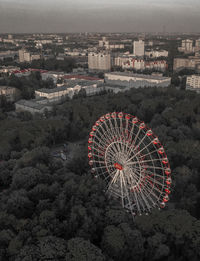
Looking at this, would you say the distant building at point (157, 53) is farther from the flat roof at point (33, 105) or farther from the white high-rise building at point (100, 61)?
the flat roof at point (33, 105)

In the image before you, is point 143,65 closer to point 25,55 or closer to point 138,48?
point 138,48

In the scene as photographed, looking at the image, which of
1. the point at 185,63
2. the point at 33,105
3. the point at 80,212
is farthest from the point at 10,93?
the point at 185,63

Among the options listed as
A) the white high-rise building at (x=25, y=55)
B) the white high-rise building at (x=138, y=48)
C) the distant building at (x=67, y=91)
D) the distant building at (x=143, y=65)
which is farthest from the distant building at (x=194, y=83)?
the white high-rise building at (x=25, y=55)

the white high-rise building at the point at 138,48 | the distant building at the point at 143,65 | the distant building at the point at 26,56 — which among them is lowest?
the distant building at the point at 143,65

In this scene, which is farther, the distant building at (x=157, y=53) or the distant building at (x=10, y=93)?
the distant building at (x=157, y=53)

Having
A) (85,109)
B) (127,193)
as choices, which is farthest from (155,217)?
(85,109)

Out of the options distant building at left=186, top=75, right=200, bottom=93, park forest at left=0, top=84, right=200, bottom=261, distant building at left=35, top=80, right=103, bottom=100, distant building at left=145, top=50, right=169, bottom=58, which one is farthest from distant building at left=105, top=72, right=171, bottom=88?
distant building at left=145, top=50, right=169, bottom=58
